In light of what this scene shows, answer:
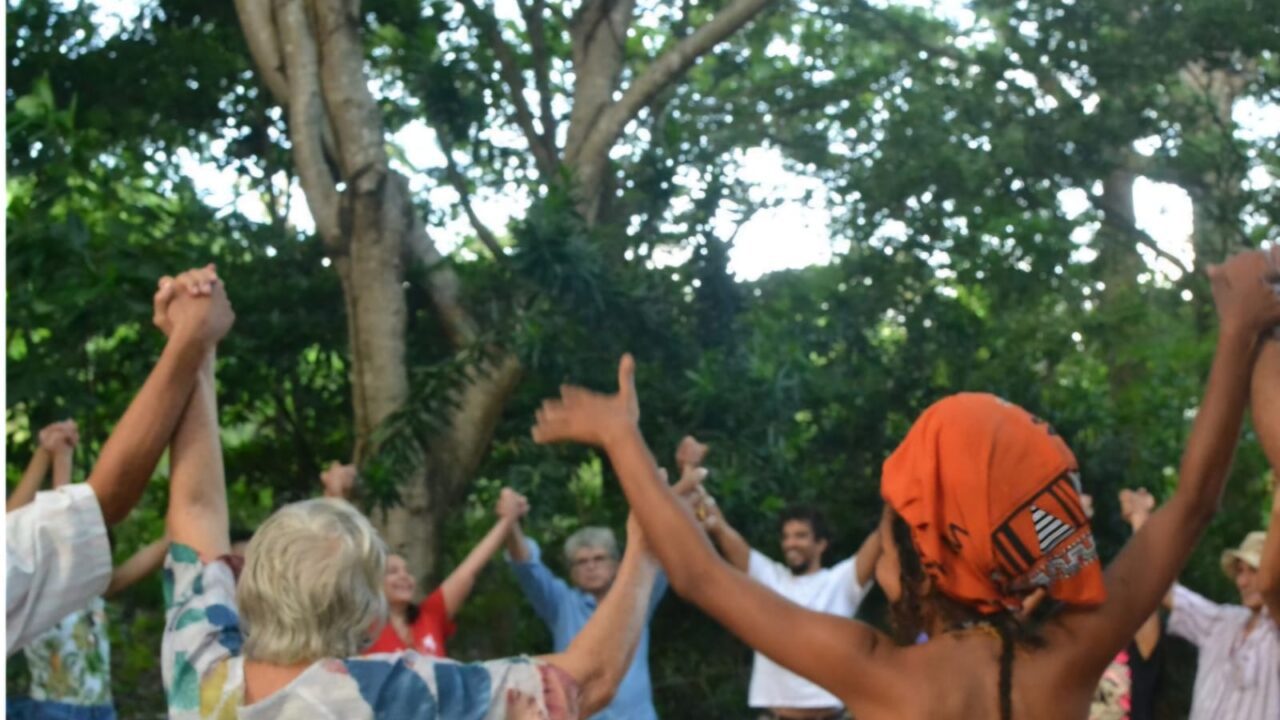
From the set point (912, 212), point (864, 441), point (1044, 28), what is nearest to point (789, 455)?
point (864, 441)

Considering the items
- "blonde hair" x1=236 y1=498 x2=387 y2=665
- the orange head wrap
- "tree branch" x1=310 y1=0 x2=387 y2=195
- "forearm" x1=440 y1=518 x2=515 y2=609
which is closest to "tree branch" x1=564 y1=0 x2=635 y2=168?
"tree branch" x1=310 y1=0 x2=387 y2=195

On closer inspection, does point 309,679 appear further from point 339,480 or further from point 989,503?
point 339,480

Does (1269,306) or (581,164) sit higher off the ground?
(581,164)

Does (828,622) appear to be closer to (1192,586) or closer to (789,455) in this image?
(789,455)

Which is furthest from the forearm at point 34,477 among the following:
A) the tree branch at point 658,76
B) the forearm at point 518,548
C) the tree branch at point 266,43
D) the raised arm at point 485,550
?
the tree branch at point 658,76

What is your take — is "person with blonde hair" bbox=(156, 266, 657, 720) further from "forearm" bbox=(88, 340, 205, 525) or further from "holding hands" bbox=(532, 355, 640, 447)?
"holding hands" bbox=(532, 355, 640, 447)

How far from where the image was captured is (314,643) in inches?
85.6

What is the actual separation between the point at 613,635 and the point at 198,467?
64 cm

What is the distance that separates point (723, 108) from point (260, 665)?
10316mm

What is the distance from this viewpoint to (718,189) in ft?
28.0

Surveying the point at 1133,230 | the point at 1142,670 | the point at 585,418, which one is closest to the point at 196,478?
the point at 585,418

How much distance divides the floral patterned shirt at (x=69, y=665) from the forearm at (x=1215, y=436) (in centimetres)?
371

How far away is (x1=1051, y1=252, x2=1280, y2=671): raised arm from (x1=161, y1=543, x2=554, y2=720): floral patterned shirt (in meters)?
0.77

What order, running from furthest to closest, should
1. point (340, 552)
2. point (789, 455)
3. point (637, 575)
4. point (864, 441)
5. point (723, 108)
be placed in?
point (723, 108) → point (864, 441) → point (789, 455) → point (637, 575) → point (340, 552)
